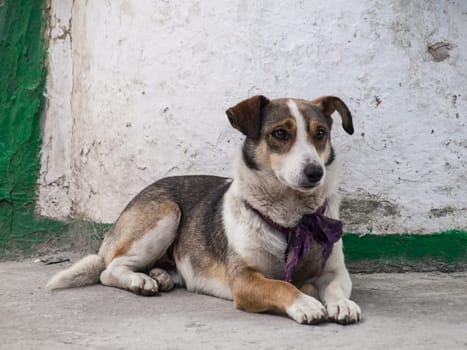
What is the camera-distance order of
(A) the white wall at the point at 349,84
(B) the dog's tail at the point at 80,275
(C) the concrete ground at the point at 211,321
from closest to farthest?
(C) the concrete ground at the point at 211,321 < (B) the dog's tail at the point at 80,275 < (A) the white wall at the point at 349,84

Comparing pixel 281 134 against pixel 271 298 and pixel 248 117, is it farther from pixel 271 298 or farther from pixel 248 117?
pixel 271 298

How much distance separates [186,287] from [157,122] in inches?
52.8

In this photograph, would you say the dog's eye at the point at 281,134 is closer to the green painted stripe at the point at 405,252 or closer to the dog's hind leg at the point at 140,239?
the dog's hind leg at the point at 140,239

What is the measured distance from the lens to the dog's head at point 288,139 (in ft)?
13.8

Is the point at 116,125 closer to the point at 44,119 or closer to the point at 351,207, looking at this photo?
the point at 44,119

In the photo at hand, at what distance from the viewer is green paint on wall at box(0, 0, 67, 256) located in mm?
6598

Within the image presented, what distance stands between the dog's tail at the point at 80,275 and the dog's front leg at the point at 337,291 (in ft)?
5.18

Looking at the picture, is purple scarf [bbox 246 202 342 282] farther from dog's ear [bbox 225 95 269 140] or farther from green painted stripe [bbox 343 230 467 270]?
green painted stripe [bbox 343 230 467 270]

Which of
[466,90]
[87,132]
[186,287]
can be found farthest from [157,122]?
[466,90]

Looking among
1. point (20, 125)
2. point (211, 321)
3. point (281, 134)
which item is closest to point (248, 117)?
point (281, 134)

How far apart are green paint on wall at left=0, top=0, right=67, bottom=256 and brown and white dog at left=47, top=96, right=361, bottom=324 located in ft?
5.13

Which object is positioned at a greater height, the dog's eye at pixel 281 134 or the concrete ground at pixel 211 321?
the dog's eye at pixel 281 134

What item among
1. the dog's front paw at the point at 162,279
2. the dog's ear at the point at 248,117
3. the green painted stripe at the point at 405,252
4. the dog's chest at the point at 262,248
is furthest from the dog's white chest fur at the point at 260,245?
the green painted stripe at the point at 405,252

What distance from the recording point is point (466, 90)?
544cm
